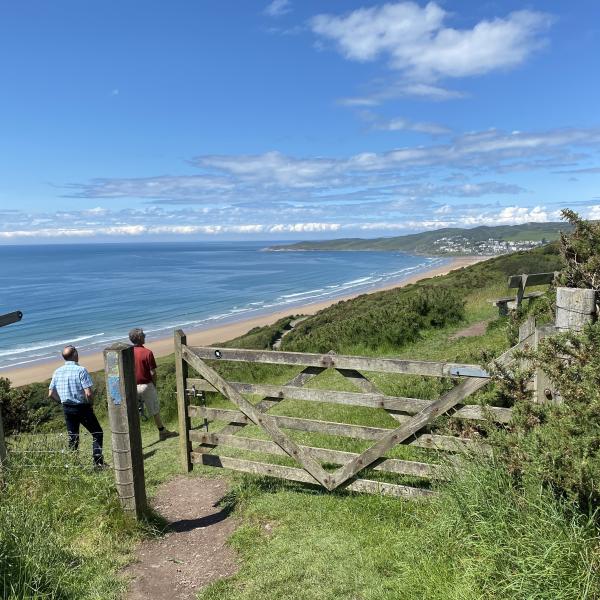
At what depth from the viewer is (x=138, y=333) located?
28.4 feet

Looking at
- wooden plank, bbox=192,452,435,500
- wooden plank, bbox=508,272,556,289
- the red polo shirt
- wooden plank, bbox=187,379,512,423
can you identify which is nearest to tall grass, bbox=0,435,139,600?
wooden plank, bbox=192,452,435,500

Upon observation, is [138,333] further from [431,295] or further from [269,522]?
[431,295]

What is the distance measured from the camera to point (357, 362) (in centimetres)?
509

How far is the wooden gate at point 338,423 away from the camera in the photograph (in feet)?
15.6

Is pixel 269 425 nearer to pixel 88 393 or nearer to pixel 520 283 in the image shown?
pixel 88 393

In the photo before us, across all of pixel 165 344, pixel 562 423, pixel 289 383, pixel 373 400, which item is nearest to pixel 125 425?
pixel 289 383

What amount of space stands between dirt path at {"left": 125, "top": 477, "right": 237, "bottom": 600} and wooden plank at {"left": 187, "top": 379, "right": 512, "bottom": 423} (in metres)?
1.32

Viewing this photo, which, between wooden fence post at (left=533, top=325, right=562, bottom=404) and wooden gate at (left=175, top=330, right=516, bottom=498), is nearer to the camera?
wooden fence post at (left=533, top=325, right=562, bottom=404)

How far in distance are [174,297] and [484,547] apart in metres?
59.9

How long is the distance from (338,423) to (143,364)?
4.35 metres

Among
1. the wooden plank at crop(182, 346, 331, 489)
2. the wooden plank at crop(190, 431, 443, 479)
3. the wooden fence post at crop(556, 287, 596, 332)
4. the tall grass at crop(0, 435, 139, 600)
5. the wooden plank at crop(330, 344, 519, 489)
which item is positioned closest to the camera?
the tall grass at crop(0, 435, 139, 600)

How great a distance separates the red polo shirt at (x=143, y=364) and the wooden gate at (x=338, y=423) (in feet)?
8.01

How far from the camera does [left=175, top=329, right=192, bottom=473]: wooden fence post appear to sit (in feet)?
20.5

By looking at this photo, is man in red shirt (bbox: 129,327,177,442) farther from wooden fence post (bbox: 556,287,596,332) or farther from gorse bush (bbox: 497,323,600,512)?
wooden fence post (bbox: 556,287,596,332)
